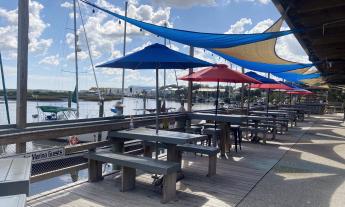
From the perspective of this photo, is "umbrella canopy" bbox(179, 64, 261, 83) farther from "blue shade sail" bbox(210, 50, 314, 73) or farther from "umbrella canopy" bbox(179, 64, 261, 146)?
"blue shade sail" bbox(210, 50, 314, 73)

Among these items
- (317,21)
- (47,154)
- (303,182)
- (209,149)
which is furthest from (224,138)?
(47,154)

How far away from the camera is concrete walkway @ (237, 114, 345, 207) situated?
407 centimetres

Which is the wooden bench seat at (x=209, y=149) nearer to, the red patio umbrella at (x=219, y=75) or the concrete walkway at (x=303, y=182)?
the concrete walkway at (x=303, y=182)

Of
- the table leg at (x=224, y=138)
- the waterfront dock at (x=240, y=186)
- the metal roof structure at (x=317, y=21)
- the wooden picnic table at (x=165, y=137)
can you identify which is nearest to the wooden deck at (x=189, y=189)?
the waterfront dock at (x=240, y=186)

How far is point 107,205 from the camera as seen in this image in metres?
3.67

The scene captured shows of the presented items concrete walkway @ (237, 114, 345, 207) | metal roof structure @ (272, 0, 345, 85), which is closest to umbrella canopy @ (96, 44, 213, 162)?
concrete walkway @ (237, 114, 345, 207)

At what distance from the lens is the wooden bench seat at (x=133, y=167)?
12.4 feet

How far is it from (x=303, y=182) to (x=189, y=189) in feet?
6.07

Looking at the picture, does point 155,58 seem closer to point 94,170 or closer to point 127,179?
point 127,179

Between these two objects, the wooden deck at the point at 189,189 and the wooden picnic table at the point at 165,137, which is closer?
the wooden deck at the point at 189,189

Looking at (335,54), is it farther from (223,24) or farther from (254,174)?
(254,174)

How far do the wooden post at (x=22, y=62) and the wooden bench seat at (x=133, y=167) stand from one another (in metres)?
1.06

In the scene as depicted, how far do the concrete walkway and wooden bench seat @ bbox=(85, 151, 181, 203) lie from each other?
87cm

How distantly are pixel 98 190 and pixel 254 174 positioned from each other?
8.26ft
